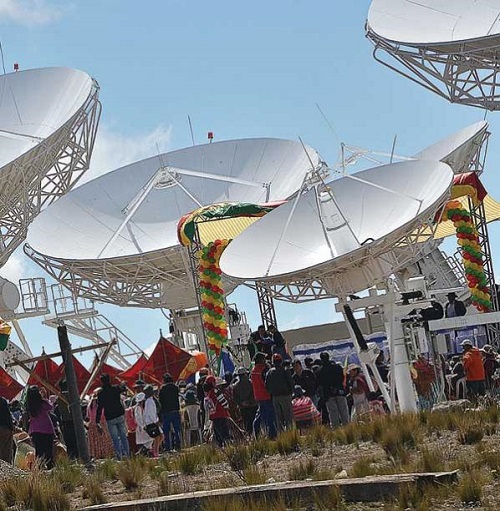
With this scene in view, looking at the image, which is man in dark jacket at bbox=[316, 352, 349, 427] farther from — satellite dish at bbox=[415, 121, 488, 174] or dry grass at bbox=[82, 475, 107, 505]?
satellite dish at bbox=[415, 121, 488, 174]

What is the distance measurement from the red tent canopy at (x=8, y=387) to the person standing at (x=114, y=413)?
13782 mm

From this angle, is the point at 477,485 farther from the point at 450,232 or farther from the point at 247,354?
the point at 450,232

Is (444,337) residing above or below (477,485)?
above

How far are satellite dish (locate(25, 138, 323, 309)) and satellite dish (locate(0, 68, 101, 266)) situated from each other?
4.57ft

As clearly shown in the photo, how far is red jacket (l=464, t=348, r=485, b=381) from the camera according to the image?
75.1 feet

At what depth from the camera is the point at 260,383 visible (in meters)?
21.2

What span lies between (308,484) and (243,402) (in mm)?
10502

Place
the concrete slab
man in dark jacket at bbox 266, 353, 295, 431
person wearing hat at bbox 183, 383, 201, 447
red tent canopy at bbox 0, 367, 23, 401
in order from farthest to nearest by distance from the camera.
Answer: red tent canopy at bbox 0, 367, 23, 401 → person wearing hat at bbox 183, 383, 201, 447 → man in dark jacket at bbox 266, 353, 295, 431 → the concrete slab

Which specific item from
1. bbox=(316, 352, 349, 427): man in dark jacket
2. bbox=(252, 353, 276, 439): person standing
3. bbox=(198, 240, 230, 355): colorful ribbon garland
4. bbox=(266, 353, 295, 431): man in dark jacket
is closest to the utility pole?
bbox=(266, 353, 295, 431): man in dark jacket

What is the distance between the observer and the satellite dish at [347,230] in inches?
1180

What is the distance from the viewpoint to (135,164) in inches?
1875

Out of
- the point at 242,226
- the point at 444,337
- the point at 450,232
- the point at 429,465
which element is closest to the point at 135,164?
the point at 242,226

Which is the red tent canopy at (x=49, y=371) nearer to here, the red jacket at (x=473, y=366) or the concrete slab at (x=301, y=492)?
the red jacket at (x=473, y=366)

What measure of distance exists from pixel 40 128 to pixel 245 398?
20934 millimetres
